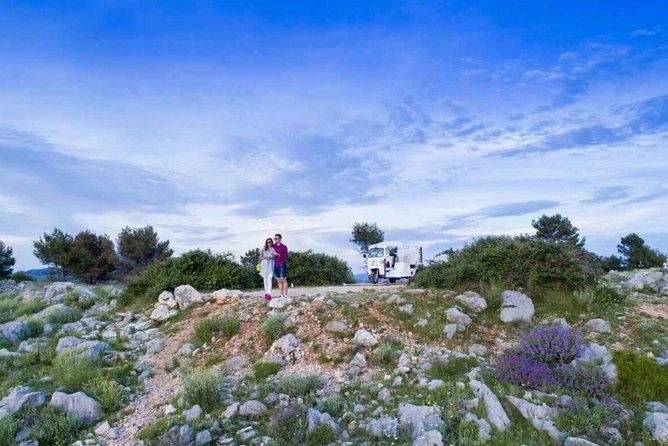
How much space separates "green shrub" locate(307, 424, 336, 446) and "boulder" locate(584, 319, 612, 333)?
693 centimetres

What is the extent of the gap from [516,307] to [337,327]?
170 inches

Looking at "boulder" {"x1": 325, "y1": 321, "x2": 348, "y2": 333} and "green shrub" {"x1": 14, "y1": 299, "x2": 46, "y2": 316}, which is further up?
"green shrub" {"x1": 14, "y1": 299, "x2": 46, "y2": 316}

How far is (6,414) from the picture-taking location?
25.8ft

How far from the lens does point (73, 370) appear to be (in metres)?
9.32

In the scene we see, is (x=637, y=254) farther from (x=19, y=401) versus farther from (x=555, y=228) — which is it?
(x=19, y=401)

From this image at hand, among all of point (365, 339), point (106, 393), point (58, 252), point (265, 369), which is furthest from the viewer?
point (58, 252)

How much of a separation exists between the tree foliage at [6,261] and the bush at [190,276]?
29.3m

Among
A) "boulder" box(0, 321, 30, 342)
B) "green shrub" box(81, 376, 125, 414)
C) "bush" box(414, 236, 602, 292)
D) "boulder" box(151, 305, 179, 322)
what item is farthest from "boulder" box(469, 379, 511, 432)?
"boulder" box(0, 321, 30, 342)

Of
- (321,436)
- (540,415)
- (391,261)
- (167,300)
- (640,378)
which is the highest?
(391,261)

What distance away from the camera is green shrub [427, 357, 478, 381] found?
8375 mm

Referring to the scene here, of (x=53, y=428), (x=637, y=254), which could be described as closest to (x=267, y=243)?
(x=53, y=428)

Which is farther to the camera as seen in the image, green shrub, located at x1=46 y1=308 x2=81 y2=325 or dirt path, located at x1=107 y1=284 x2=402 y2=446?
green shrub, located at x1=46 y1=308 x2=81 y2=325

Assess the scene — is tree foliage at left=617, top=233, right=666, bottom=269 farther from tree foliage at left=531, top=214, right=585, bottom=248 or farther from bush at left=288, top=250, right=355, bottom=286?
bush at left=288, top=250, right=355, bottom=286

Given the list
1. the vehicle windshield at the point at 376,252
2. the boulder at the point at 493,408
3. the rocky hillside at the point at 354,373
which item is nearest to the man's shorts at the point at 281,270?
the rocky hillside at the point at 354,373
